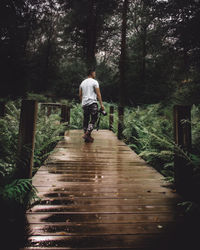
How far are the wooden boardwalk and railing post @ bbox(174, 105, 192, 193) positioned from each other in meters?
0.22

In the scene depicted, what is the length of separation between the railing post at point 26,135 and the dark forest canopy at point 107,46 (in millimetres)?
8308

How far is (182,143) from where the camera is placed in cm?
231

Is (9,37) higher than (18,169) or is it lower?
higher

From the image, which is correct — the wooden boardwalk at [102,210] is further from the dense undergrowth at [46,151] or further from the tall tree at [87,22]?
the tall tree at [87,22]

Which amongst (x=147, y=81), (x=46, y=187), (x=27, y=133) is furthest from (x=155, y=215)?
(x=147, y=81)

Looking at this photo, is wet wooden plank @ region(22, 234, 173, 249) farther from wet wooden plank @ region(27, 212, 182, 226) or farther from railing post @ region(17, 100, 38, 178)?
railing post @ region(17, 100, 38, 178)

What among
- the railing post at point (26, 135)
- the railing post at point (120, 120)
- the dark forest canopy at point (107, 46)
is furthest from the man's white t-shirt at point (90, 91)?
the dark forest canopy at point (107, 46)

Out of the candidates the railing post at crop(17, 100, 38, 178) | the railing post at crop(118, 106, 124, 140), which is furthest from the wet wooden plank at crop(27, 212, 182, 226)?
the railing post at crop(118, 106, 124, 140)

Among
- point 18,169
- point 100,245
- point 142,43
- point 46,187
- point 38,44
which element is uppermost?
point 38,44

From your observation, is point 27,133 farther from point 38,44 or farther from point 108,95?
point 38,44

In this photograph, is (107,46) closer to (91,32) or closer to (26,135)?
(91,32)

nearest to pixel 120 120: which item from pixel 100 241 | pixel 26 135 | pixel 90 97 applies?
pixel 90 97

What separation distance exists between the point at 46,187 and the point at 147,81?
52.7ft

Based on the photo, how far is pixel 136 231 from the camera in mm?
1543
